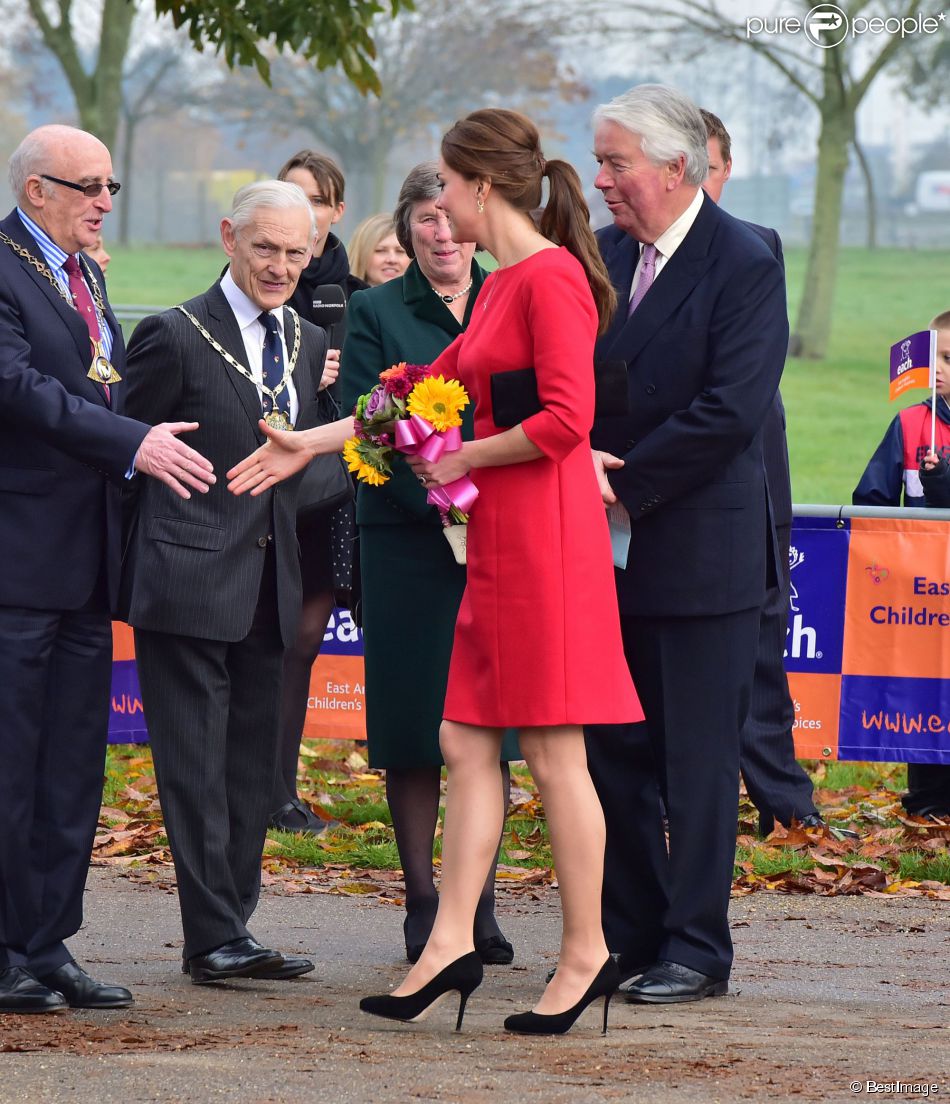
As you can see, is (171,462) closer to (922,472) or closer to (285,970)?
(285,970)

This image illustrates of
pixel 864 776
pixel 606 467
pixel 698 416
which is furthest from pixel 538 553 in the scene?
pixel 864 776

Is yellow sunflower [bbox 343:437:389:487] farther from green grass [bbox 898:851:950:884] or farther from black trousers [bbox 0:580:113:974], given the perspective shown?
green grass [bbox 898:851:950:884]

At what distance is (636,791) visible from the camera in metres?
5.35

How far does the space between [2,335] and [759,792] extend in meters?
4.00

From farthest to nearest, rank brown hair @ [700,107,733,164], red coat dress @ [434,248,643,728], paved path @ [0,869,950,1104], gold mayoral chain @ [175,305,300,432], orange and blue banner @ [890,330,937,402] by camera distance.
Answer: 1. orange and blue banner @ [890,330,937,402]
2. brown hair @ [700,107,733,164]
3. gold mayoral chain @ [175,305,300,432]
4. red coat dress @ [434,248,643,728]
5. paved path @ [0,869,950,1104]

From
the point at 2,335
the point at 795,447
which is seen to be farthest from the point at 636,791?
the point at 795,447

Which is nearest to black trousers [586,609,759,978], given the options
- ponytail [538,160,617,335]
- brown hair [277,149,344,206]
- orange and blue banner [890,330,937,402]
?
ponytail [538,160,617,335]

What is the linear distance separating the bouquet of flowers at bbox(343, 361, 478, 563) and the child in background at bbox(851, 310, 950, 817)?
4.00 meters

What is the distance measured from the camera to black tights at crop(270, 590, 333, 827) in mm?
7633

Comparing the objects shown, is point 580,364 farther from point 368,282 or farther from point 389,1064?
point 368,282

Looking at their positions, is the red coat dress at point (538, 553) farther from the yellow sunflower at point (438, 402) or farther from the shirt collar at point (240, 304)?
the shirt collar at point (240, 304)

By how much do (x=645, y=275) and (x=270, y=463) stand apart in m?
1.18

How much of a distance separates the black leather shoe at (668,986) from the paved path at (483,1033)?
0.06m

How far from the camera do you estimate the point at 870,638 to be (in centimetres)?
825
